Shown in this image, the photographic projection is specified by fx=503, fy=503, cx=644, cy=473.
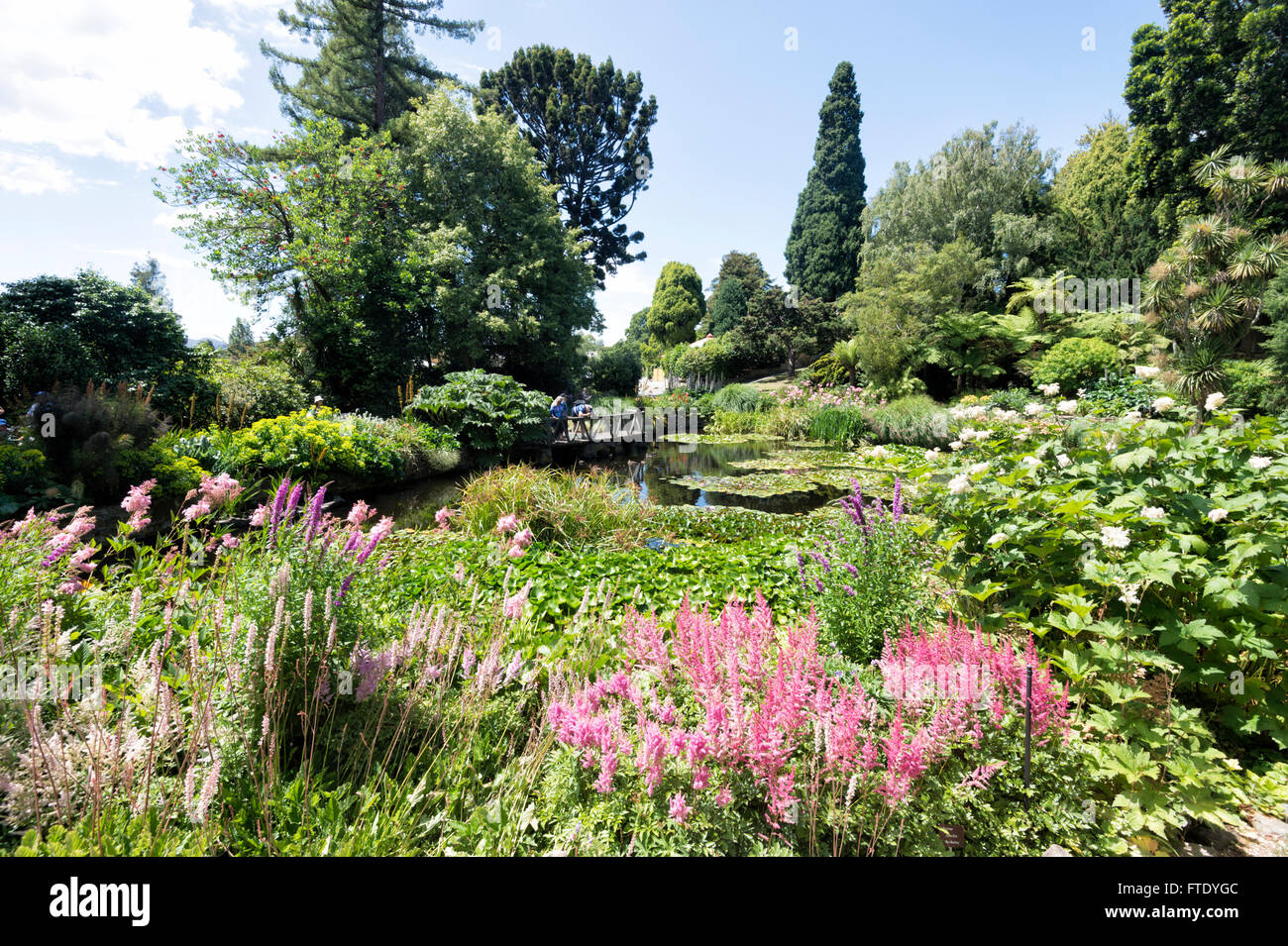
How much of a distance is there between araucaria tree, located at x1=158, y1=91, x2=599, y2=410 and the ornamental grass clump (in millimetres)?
13010

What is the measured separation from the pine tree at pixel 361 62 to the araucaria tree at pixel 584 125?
6.51m

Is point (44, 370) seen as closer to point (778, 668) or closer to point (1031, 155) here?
point (778, 668)

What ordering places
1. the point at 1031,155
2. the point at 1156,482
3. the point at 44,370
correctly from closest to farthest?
the point at 1156,482 < the point at 44,370 < the point at 1031,155

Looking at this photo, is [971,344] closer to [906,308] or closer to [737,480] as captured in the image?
[906,308]

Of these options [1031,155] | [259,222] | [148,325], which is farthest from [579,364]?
[1031,155]

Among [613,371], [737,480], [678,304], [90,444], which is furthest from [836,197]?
[90,444]

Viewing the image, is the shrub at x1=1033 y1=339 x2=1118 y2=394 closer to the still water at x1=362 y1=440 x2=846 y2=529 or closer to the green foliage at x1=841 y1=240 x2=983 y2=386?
the green foliage at x1=841 y1=240 x2=983 y2=386

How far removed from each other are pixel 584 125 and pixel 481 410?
20638 mm

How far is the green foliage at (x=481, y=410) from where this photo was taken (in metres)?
10.3

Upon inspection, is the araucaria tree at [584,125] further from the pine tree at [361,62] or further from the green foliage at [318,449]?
the green foliage at [318,449]

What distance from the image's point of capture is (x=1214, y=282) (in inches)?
357

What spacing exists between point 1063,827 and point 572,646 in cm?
188
